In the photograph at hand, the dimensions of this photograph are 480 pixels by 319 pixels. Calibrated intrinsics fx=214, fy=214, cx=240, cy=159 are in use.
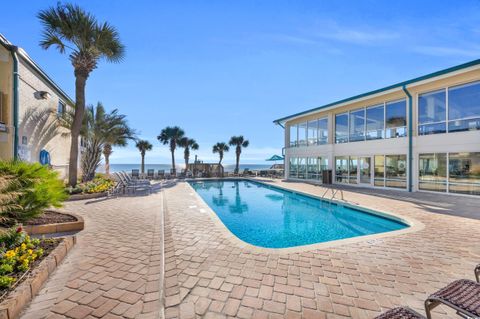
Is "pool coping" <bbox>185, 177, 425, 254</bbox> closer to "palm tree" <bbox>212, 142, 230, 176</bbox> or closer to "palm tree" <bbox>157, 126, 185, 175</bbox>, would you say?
"palm tree" <bbox>157, 126, 185, 175</bbox>

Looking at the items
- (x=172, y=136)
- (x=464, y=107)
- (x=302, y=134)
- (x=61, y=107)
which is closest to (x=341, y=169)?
(x=302, y=134)

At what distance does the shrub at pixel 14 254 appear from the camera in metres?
2.59

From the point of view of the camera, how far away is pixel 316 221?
24.6ft

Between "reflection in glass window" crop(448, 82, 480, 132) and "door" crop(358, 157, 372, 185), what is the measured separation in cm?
434

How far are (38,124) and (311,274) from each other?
13.9 m

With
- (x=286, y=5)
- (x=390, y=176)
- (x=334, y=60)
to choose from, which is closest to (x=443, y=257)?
(x=286, y=5)

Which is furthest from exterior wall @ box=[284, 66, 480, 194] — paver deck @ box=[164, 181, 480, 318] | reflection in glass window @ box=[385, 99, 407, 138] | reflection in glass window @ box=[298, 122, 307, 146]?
paver deck @ box=[164, 181, 480, 318]

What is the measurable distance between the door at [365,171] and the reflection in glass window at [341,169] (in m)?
1.06

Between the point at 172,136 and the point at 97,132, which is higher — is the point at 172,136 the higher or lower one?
the higher one

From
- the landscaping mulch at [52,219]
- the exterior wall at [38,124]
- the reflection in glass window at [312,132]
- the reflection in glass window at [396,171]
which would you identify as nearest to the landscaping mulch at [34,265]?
the landscaping mulch at [52,219]

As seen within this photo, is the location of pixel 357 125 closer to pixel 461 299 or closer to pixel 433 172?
pixel 433 172

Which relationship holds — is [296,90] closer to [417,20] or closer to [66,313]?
[417,20]

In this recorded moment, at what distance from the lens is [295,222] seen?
24.3 ft

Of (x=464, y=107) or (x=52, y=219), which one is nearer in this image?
(x=52, y=219)
